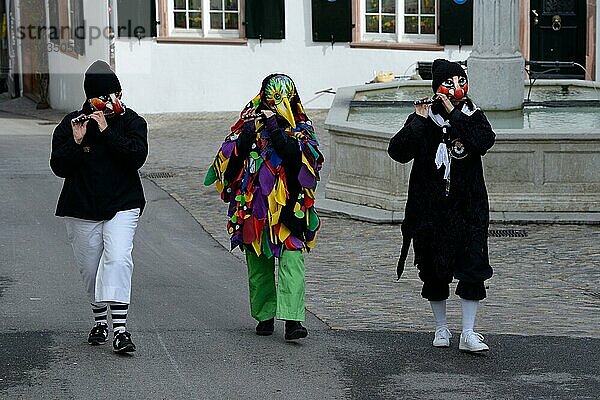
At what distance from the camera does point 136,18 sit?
2456 centimetres

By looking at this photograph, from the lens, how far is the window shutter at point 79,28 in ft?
86.1

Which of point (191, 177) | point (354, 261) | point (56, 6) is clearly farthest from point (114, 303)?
point (56, 6)

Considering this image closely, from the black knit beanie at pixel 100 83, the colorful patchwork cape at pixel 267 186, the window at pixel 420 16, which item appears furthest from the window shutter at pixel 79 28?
the black knit beanie at pixel 100 83

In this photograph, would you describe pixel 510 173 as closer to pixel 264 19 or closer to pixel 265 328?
pixel 265 328

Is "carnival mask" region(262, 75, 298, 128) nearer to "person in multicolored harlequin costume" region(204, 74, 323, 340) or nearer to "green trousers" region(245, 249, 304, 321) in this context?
"person in multicolored harlequin costume" region(204, 74, 323, 340)

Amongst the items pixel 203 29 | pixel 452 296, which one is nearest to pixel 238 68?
pixel 203 29

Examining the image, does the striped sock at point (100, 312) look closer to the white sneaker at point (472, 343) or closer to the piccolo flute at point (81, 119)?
the piccolo flute at point (81, 119)

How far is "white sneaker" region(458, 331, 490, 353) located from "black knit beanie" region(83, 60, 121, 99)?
7.98ft

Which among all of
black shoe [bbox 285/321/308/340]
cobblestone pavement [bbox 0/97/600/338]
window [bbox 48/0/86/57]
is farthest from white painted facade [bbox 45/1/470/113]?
black shoe [bbox 285/321/308/340]

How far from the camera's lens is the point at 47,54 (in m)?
30.2

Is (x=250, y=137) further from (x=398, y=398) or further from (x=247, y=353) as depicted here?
(x=398, y=398)

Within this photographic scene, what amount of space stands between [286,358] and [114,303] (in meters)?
1.02

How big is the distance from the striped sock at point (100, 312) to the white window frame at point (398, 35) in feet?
58.4

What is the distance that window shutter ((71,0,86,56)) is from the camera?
2625 cm
